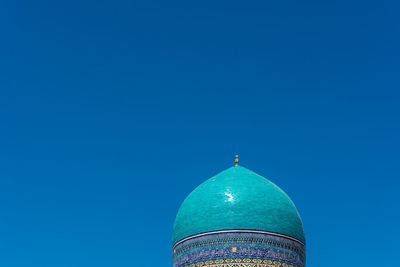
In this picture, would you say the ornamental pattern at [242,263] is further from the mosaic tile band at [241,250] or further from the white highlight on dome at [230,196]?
the white highlight on dome at [230,196]

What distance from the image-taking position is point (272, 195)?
65.2 ft

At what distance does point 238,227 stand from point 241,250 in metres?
0.59

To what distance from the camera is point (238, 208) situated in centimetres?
1930

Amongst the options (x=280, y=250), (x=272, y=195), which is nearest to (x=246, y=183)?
(x=272, y=195)

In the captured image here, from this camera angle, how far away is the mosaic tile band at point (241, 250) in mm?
18688

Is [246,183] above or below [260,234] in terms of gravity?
above

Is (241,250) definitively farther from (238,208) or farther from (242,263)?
(238,208)

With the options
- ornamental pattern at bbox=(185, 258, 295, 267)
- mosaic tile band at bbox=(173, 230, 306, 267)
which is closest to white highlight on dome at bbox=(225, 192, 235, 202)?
mosaic tile band at bbox=(173, 230, 306, 267)

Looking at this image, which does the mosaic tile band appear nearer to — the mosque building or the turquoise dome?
the mosque building

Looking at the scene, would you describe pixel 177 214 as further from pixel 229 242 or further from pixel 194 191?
pixel 229 242

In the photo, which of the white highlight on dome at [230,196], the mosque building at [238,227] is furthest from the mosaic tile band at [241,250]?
the white highlight on dome at [230,196]

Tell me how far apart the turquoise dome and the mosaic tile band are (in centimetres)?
18

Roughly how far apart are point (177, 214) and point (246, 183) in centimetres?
210

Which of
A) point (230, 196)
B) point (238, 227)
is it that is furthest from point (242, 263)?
point (230, 196)
